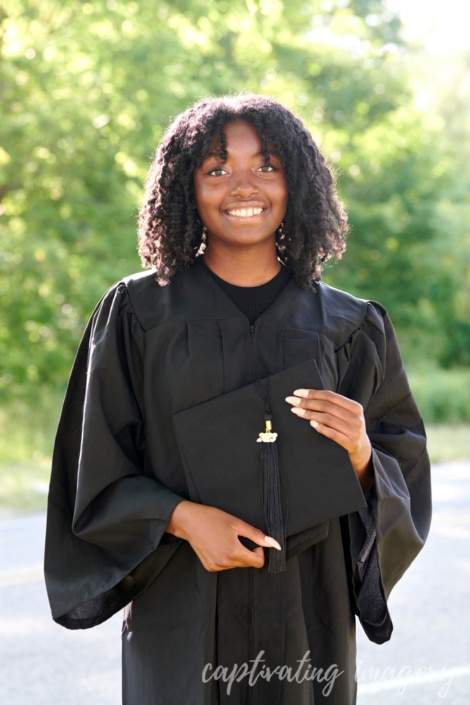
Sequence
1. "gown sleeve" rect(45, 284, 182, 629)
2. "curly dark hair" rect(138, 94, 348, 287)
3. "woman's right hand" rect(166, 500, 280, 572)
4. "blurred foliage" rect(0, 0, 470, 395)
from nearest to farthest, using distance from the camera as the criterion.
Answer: "woman's right hand" rect(166, 500, 280, 572), "gown sleeve" rect(45, 284, 182, 629), "curly dark hair" rect(138, 94, 348, 287), "blurred foliage" rect(0, 0, 470, 395)

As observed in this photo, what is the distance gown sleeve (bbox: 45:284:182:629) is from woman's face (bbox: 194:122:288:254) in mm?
287

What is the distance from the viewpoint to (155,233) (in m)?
2.51

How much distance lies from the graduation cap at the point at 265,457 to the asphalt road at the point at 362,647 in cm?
248

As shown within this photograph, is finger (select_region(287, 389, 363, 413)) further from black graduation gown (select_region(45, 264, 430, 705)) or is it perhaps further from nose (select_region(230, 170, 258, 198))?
nose (select_region(230, 170, 258, 198))

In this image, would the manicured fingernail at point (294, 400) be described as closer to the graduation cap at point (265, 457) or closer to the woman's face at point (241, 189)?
the graduation cap at point (265, 457)

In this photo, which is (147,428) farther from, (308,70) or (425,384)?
(308,70)

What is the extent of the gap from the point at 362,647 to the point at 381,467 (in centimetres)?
309

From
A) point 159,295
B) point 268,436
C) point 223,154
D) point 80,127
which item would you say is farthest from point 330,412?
point 80,127

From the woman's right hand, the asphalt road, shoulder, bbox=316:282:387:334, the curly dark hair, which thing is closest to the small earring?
the curly dark hair

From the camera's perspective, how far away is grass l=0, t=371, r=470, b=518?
8.95 m

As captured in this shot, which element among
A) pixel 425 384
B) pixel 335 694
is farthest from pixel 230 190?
pixel 425 384

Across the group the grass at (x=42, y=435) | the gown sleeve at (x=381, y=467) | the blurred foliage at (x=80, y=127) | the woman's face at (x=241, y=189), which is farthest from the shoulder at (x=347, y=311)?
the blurred foliage at (x=80, y=127)

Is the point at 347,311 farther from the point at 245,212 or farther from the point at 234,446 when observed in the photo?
the point at 234,446

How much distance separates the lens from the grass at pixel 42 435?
8953mm
